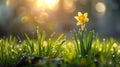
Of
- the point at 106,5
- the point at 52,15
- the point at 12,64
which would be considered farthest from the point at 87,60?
the point at 106,5

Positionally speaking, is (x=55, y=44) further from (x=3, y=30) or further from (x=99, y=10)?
(x=99, y=10)

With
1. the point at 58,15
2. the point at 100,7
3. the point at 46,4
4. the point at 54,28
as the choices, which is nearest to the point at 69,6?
the point at 58,15

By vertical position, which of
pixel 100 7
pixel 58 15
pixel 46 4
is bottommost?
pixel 58 15

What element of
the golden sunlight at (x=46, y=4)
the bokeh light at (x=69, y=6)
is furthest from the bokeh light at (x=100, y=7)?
the golden sunlight at (x=46, y=4)

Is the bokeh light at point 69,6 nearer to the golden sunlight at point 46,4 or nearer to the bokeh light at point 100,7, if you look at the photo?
the golden sunlight at point 46,4

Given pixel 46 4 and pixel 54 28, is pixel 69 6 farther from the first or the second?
pixel 54 28

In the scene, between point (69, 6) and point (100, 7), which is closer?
point (69, 6)

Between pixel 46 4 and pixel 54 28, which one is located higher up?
pixel 46 4

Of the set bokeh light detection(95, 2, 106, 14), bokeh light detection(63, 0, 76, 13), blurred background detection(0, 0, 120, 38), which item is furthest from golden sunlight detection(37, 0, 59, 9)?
bokeh light detection(95, 2, 106, 14)
